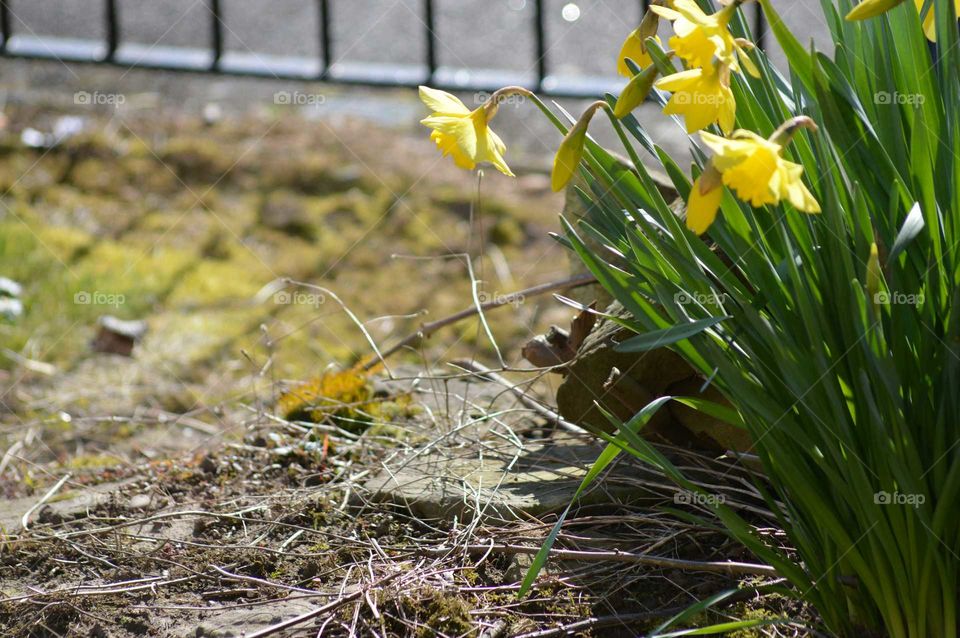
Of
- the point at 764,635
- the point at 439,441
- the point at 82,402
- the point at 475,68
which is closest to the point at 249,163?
the point at 475,68

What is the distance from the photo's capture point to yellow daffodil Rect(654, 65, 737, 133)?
1.10m

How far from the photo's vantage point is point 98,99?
451 cm

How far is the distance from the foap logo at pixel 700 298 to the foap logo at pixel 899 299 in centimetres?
19

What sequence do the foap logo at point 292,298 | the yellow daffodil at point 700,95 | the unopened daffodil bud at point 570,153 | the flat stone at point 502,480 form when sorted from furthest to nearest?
the foap logo at point 292,298 < the flat stone at point 502,480 < the unopened daffodil bud at point 570,153 < the yellow daffodil at point 700,95

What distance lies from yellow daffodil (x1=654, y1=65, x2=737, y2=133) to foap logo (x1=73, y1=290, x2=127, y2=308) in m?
2.67

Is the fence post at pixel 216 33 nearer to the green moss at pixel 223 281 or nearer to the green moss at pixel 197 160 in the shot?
the green moss at pixel 197 160

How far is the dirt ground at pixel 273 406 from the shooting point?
1.58m

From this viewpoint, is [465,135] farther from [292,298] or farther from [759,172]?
[292,298]

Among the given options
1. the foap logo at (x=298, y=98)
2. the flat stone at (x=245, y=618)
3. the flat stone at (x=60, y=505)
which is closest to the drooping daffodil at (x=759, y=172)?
the flat stone at (x=245, y=618)

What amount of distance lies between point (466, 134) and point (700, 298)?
14.1 inches

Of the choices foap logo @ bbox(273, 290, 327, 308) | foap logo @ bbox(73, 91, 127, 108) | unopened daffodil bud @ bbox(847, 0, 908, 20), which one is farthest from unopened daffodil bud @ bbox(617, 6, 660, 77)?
foap logo @ bbox(73, 91, 127, 108)

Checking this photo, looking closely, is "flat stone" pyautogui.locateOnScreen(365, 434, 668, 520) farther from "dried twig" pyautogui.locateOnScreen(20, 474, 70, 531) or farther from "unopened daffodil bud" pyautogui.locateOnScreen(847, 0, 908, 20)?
"unopened daffodil bud" pyautogui.locateOnScreen(847, 0, 908, 20)

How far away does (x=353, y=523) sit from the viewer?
5.99ft

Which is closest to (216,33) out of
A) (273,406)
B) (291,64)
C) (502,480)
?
(291,64)
